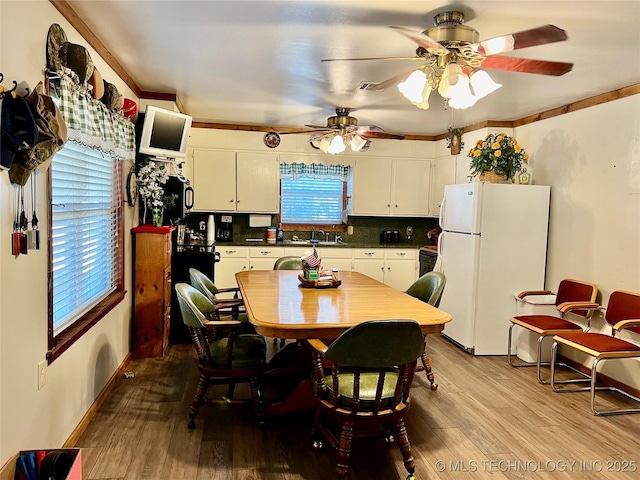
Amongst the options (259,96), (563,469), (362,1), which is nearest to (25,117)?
(362,1)

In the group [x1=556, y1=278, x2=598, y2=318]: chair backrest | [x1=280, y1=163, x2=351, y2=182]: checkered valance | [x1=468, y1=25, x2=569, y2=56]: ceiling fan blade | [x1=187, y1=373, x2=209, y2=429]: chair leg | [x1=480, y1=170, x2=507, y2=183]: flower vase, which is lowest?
[x1=187, y1=373, x2=209, y2=429]: chair leg

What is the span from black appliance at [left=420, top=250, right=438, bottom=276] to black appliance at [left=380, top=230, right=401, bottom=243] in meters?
0.61

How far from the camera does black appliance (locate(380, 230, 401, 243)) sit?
641cm

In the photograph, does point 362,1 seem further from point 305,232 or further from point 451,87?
point 305,232

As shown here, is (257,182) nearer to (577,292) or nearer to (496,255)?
(496,255)

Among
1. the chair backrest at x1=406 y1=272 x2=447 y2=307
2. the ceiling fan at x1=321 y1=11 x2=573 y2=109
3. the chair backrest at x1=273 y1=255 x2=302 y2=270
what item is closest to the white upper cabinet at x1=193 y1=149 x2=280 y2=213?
the chair backrest at x1=273 y1=255 x2=302 y2=270

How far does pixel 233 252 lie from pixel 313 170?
1.57m

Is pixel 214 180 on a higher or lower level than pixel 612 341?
higher

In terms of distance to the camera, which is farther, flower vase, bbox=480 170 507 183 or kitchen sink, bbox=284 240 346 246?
kitchen sink, bbox=284 240 346 246

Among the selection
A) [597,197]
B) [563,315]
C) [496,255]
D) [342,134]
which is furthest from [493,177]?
[342,134]

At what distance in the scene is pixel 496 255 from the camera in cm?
425

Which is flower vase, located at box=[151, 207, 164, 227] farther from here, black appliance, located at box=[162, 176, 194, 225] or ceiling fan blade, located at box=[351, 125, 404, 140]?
ceiling fan blade, located at box=[351, 125, 404, 140]

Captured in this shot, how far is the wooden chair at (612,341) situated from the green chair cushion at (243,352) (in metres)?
2.20

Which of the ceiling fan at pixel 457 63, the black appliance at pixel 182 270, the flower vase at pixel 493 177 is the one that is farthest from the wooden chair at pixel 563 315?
the black appliance at pixel 182 270
